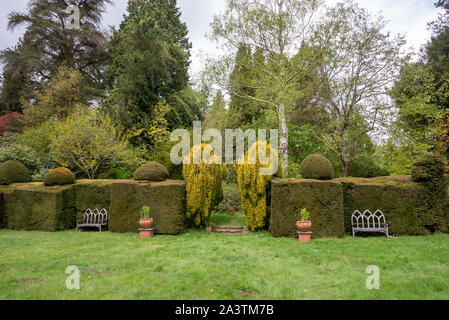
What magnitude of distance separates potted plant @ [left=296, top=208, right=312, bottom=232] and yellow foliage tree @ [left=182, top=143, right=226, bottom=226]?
3097 millimetres

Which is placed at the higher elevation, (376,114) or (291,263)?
(376,114)

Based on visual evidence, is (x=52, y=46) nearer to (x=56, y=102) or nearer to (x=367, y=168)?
(x=56, y=102)

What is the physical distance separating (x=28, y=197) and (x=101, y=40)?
1618cm

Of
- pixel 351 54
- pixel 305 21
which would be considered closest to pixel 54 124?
pixel 305 21

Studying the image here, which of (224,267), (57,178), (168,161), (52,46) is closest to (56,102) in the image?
(52,46)

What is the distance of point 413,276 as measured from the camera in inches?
174

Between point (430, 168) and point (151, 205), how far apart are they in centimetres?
870

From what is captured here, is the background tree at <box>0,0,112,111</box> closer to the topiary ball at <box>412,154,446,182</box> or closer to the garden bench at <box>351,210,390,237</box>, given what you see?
the garden bench at <box>351,210,390,237</box>

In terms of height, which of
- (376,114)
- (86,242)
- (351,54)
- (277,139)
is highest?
(351,54)

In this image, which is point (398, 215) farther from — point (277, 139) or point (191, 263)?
point (277, 139)

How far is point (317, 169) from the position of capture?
8.12m

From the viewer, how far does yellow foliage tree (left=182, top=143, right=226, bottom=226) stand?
8.80m

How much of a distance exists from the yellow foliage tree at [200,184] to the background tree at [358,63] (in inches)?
274

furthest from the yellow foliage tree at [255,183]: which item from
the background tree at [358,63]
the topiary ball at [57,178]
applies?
the topiary ball at [57,178]
